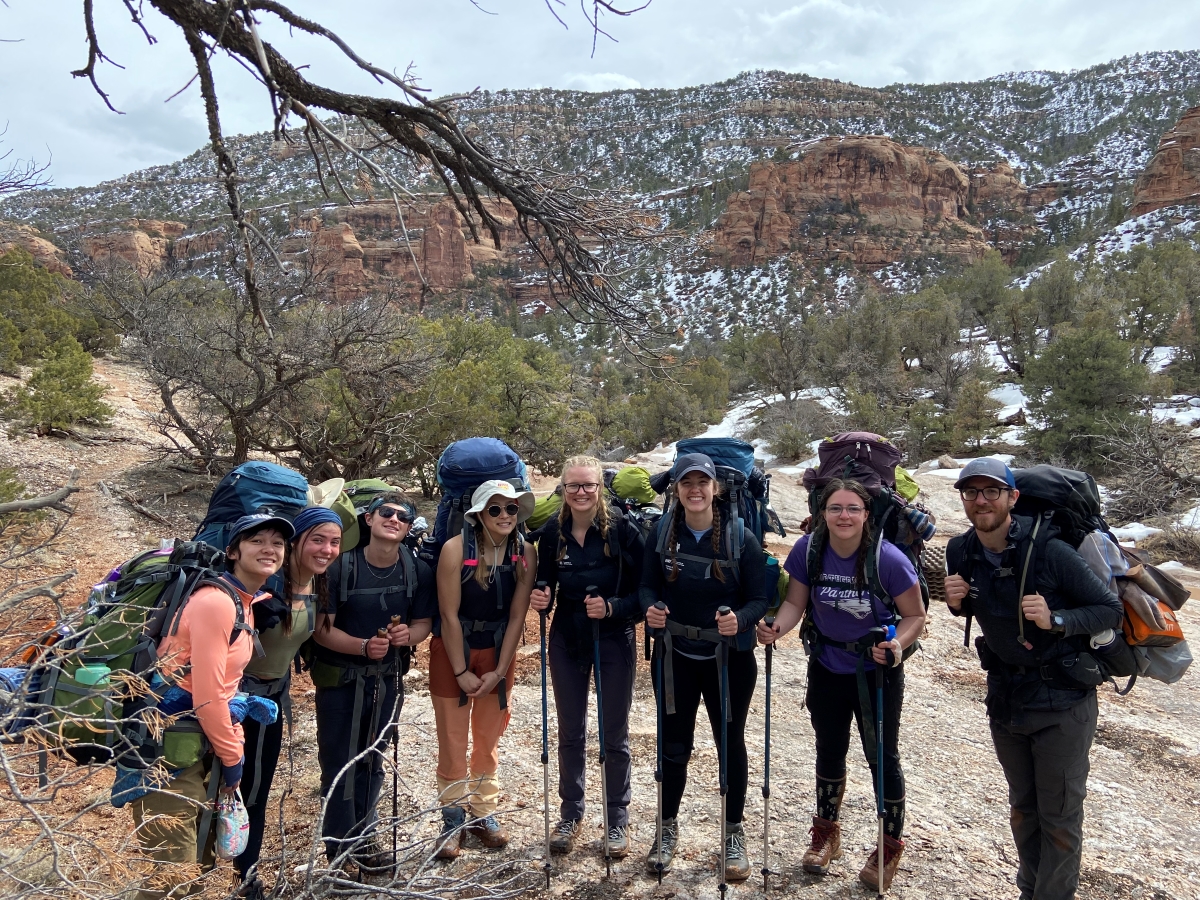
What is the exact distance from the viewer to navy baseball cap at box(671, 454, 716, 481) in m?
2.80

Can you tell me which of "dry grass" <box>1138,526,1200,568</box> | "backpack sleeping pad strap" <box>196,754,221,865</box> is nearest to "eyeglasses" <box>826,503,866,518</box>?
"backpack sleeping pad strap" <box>196,754,221,865</box>

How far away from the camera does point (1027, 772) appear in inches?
102

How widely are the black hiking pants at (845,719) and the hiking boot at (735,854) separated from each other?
Result: 418mm

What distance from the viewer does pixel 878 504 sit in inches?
113

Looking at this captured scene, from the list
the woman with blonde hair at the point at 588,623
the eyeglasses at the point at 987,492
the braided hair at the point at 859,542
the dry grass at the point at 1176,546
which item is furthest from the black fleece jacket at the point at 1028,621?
the dry grass at the point at 1176,546

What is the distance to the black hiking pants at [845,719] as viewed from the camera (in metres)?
2.79

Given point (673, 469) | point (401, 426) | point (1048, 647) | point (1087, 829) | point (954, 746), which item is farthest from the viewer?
point (401, 426)

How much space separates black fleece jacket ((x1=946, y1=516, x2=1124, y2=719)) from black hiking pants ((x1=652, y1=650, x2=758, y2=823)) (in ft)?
2.90

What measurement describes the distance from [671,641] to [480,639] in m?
0.80

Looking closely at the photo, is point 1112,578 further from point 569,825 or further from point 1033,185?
point 1033,185

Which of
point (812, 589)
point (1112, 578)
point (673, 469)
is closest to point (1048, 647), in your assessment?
point (1112, 578)

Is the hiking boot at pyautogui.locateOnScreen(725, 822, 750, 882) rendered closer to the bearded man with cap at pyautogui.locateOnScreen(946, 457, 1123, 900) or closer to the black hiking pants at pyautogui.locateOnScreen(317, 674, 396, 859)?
the bearded man with cap at pyautogui.locateOnScreen(946, 457, 1123, 900)

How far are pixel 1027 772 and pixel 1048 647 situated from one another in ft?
1.68

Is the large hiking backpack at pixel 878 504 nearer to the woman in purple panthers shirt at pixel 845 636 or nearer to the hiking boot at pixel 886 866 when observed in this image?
the woman in purple panthers shirt at pixel 845 636
